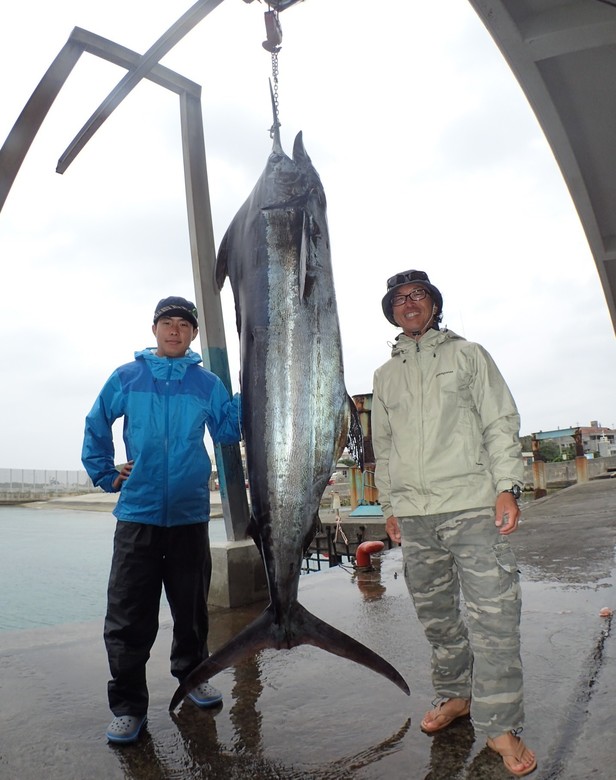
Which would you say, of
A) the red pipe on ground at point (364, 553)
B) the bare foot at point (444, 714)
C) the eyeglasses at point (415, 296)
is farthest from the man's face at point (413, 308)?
the red pipe on ground at point (364, 553)

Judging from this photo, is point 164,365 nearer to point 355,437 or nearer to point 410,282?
point 355,437

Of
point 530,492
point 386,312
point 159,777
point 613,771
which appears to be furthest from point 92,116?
point 530,492

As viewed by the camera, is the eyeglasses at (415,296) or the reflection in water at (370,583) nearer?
the eyeglasses at (415,296)

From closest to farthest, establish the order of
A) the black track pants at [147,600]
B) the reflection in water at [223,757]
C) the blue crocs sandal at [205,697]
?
the reflection in water at [223,757], the black track pants at [147,600], the blue crocs sandal at [205,697]

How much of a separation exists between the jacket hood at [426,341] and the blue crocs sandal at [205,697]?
2066mm

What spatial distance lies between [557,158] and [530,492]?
119 ft

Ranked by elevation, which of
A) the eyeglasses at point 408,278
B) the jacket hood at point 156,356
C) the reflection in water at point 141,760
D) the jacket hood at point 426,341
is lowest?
the reflection in water at point 141,760

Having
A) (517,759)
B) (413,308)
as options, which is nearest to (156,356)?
(413,308)

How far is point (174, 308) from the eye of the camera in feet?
9.76

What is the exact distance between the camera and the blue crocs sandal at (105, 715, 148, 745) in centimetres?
248

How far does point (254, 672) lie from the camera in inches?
133

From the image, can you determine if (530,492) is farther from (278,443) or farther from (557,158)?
(278,443)

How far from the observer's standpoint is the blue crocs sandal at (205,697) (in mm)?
2850

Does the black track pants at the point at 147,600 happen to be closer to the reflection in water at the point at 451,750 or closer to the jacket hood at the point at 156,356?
the jacket hood at the point at 156,356
